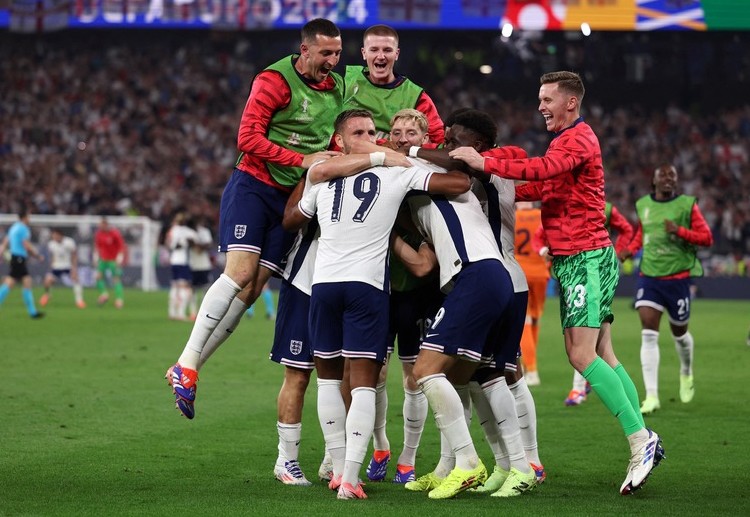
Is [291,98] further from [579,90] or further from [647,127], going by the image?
[647,127]

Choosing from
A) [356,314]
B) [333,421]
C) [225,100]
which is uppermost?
[225,100]

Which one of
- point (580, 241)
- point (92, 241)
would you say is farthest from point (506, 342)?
point (92, 241)

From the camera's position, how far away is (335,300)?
271 inches

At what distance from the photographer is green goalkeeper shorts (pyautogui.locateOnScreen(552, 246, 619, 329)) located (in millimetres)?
7363

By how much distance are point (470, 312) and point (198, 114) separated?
35586 mm

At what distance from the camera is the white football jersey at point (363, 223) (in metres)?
6.86

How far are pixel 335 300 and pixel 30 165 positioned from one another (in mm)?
35032

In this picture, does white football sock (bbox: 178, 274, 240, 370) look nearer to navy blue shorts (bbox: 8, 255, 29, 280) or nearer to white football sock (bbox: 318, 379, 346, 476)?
white football sock (bbox: 318, 379, 346, 476)

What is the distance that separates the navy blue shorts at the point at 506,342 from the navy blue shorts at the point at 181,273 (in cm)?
1658

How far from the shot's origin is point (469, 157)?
694cm

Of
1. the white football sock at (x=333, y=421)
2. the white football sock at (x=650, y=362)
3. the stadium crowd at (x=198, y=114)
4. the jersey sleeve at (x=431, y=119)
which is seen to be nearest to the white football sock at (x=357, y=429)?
the white football sock at (x=333, y=421)

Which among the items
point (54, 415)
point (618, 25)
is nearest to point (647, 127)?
point (618, 25)

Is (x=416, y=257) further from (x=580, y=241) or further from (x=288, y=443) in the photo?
(x=288, y=443)

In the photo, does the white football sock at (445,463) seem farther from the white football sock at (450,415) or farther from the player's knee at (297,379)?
the player's knee at (297,379)
